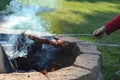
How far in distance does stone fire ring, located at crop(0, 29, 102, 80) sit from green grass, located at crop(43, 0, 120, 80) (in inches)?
33.4

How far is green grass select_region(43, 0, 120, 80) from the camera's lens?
4.95 meters

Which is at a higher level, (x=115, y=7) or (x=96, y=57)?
(x=96, y=57)

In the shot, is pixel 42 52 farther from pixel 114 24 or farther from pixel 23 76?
pixel 23 76

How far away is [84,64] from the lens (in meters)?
3.27

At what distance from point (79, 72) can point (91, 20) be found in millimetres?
4701

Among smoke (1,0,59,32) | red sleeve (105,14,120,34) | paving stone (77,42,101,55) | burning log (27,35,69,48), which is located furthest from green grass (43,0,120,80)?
red sleeve (105,14,120,34)

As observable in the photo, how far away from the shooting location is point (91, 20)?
764cm

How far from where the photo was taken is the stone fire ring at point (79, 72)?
2.82 meters

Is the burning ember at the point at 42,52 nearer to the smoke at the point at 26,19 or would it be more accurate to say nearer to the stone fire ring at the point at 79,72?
the stone fire ring at the point at 79,72

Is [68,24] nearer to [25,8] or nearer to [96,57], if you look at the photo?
[25,8]

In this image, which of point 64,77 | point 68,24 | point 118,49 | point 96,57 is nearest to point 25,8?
point 68,24

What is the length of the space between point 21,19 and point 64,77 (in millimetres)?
3722

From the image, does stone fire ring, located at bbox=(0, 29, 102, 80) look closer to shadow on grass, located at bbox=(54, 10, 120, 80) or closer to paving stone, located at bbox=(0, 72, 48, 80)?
paving stone, located at bbox=(0, 72, 48, 80)

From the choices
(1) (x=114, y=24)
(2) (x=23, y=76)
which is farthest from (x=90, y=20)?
(2) (x=23, y=76)
